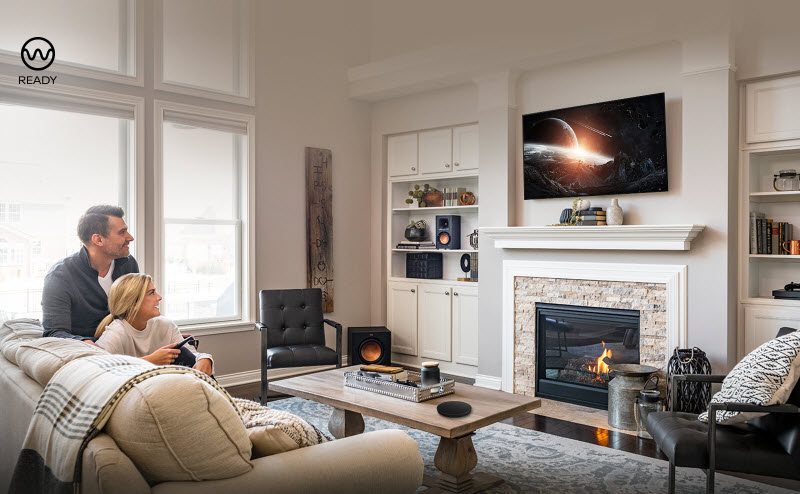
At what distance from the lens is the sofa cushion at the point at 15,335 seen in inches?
99.5

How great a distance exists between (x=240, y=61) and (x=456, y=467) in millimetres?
3969

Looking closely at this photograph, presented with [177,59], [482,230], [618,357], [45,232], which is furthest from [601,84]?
[45,232]

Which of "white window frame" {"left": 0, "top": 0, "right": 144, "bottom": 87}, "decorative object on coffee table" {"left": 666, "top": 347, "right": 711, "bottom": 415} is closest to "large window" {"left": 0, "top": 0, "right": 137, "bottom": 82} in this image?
"white window frame" {"left": 0, "top": 0, "right": 144, "bottom": 87}

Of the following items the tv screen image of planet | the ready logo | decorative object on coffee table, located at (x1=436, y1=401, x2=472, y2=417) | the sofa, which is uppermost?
the ready logo

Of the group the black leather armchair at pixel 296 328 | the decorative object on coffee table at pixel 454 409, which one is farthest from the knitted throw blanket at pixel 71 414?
the black leather armchair at pixel 296 328

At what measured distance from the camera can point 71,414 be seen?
5.68 ft

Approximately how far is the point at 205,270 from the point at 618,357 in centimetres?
334

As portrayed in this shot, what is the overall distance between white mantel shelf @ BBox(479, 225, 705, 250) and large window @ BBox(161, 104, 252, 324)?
6.97 ft

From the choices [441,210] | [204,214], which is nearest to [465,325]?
[441,210]

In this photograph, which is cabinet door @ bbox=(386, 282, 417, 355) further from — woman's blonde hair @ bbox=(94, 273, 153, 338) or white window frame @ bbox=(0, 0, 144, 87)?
woman's blonde hair @ bbox=(94, 273, 153, 338)

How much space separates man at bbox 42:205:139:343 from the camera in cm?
324

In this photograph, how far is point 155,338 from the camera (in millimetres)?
3193

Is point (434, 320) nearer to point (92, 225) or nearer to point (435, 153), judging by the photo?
point (435, 153)

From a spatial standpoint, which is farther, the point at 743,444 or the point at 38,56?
the point at 38,56
